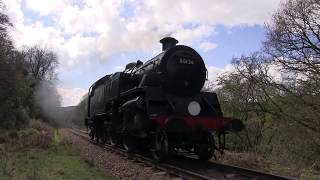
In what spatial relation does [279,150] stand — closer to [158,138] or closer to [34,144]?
[158,138]

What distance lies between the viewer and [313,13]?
20.7 m

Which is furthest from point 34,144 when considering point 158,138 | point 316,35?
point 316,35

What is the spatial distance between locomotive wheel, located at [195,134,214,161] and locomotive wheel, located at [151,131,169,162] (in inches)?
59.2

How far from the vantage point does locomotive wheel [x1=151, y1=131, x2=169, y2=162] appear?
14.4 m

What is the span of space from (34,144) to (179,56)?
842 centimetres

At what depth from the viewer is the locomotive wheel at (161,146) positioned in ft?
47.2

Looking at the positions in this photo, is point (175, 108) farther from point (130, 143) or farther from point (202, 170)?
point (130, 143)

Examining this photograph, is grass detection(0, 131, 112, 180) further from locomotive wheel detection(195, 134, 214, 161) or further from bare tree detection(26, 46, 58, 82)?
bare tree detection(26, 46, 58, 82)

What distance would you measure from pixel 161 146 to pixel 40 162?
3.86m

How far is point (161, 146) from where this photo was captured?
48.4ft

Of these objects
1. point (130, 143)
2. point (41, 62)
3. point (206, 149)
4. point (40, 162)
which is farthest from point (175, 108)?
point (41, 62)

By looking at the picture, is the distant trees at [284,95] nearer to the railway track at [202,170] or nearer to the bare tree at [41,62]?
the railway track at [202,170]

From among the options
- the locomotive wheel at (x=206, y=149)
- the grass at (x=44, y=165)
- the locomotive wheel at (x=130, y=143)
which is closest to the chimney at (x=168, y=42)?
the locomotive wheel at (x=206, y=149)

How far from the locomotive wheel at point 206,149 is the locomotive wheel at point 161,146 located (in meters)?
1.50
